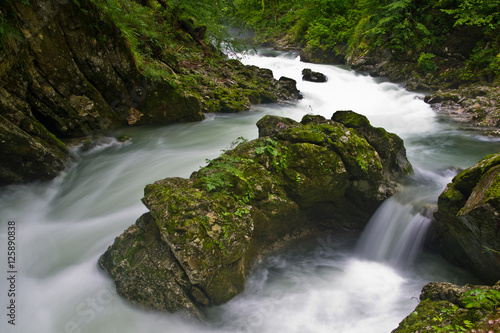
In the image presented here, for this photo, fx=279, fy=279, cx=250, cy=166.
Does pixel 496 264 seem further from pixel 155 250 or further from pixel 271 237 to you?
pixel 155 250

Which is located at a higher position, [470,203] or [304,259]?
[470,203]

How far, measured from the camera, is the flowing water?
371cm

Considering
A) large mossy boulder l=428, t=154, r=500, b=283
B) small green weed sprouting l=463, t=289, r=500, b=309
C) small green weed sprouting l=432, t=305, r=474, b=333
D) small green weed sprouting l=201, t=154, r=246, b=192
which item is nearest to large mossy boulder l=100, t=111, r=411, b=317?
small green weed sprouting l=201, t=154, r=246, b=192

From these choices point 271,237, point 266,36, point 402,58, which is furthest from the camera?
point 266,36

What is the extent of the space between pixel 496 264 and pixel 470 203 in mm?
835

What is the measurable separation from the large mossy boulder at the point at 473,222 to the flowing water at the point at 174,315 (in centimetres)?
31

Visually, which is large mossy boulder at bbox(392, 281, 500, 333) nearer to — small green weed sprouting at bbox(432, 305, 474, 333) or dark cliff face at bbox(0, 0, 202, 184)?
small green weed sprouting at bbox(432, 305, 474, 333)

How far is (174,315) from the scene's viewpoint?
3559 millimetres

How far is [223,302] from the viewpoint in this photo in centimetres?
390

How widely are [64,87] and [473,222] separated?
26.4 ft

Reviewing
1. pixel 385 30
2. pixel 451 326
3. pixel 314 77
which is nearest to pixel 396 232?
pixel 451 326

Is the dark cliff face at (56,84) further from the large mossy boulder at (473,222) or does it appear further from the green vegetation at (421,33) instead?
the green vegetation at (421,33)

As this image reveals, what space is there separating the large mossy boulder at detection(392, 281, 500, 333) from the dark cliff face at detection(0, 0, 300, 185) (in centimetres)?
663

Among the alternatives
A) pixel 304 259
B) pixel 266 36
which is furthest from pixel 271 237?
pixel 266 36
